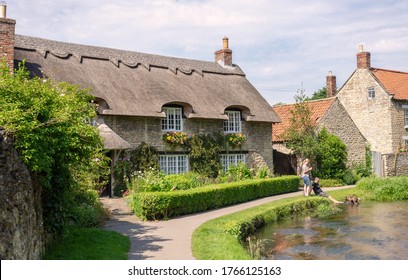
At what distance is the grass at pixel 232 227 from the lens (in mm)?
8484

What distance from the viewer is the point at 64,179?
360 inches

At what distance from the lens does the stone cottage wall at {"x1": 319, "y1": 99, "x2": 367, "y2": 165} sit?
1054 inches

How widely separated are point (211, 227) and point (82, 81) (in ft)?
33.1

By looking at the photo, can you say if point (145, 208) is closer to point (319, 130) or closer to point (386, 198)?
point (386, 198)

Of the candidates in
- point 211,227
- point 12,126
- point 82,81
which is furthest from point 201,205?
point 12,126

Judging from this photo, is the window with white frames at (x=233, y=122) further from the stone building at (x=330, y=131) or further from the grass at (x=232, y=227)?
the grass at (x=232, y=227)

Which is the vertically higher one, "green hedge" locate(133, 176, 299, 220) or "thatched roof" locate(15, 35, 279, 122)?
"thatched roof" locate(15, 35, 279, 122)

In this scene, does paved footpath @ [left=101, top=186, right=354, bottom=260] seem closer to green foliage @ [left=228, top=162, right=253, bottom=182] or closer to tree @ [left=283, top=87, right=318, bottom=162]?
green foliage @ [left=228, top=162, right=253, bottom=182]

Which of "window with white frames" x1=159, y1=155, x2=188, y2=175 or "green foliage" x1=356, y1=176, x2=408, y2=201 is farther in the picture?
"window with white frames" x1=159, y1=155, x2=188, y2=175

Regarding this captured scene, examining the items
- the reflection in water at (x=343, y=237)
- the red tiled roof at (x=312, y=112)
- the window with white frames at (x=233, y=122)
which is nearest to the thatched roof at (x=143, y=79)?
the window with white frames at (x=233, y=122)

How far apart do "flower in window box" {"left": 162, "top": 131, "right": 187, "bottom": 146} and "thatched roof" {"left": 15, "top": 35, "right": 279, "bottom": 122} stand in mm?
1066

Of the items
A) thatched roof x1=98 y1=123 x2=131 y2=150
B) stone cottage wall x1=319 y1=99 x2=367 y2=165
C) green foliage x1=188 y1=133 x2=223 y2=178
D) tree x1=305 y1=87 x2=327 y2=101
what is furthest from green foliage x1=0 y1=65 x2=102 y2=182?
tree x1=305 y1=87 x2=327 y2=101

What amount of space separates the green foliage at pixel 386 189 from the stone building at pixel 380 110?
Answer: 312 inches

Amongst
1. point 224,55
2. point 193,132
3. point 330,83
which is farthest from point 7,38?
point 330,83
